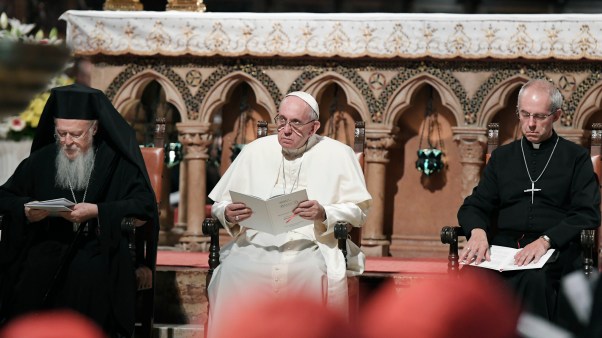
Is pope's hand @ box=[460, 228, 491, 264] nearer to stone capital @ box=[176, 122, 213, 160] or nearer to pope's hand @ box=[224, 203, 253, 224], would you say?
pope's hand @ box=[224, 203, 253, 224]

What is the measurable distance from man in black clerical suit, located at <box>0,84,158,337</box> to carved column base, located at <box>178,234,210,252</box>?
1.60m

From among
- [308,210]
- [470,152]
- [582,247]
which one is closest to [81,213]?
[308,210]

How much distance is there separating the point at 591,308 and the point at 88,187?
4.26m

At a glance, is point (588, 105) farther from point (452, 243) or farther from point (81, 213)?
point (81, 213)

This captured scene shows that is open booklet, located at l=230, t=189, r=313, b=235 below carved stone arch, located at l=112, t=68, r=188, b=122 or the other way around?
below

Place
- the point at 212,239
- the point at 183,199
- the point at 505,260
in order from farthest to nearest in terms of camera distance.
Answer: the point at 183,199, the point at 212,239, the point at 505,260

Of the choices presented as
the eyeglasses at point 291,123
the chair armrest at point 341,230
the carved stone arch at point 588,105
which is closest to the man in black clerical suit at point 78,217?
the eyeglasses at point 291,123

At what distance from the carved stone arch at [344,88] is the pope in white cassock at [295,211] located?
4.31 feet

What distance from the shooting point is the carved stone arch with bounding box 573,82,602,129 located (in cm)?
599

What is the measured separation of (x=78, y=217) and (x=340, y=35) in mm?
2505

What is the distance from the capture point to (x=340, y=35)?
20.5 ft

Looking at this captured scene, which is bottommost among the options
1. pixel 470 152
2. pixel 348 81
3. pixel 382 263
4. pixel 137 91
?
pixel 382 263

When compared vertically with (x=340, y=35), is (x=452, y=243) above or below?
below

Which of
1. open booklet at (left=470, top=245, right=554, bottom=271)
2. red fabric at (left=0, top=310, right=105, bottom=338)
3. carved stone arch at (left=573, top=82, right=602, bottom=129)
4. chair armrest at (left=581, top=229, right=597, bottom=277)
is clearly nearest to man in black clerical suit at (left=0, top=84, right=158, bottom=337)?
open booklet at (left=470, top=245, right=554, bottom=271)
